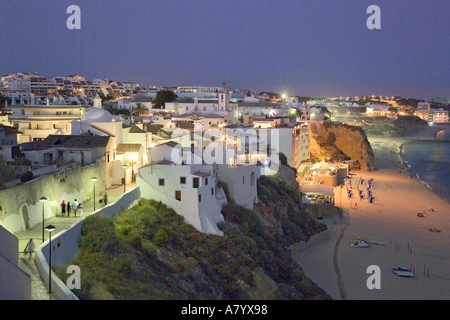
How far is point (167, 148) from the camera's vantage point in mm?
22531

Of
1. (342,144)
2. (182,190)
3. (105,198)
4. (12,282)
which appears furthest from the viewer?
(342,144)

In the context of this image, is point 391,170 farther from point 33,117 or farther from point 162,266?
point 162,266

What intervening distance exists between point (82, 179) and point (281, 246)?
9816mm

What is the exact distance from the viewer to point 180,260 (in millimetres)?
Result: 15461

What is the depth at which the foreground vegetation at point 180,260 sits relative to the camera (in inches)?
485

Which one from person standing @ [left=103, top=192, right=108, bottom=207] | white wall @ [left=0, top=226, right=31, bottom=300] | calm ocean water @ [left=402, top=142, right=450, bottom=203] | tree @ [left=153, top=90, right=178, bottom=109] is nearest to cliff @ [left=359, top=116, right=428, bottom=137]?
calm ocean water @ [left=402, top=142, right=450, bottom=203]

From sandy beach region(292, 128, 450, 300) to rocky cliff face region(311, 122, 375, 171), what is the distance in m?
14.7

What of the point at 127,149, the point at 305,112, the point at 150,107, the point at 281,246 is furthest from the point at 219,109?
the point at 281,246

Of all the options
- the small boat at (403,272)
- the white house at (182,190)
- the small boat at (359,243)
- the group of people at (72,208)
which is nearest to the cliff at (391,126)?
the small boat at (359,243)

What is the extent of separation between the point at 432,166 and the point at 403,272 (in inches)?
1858

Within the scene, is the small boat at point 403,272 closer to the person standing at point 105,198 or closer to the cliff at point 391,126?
the person standing at point 105,198

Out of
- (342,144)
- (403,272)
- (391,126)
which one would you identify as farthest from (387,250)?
(391,126)

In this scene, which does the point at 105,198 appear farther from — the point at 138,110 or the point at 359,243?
the point at 138,110

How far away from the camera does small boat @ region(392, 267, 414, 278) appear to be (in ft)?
68.3
